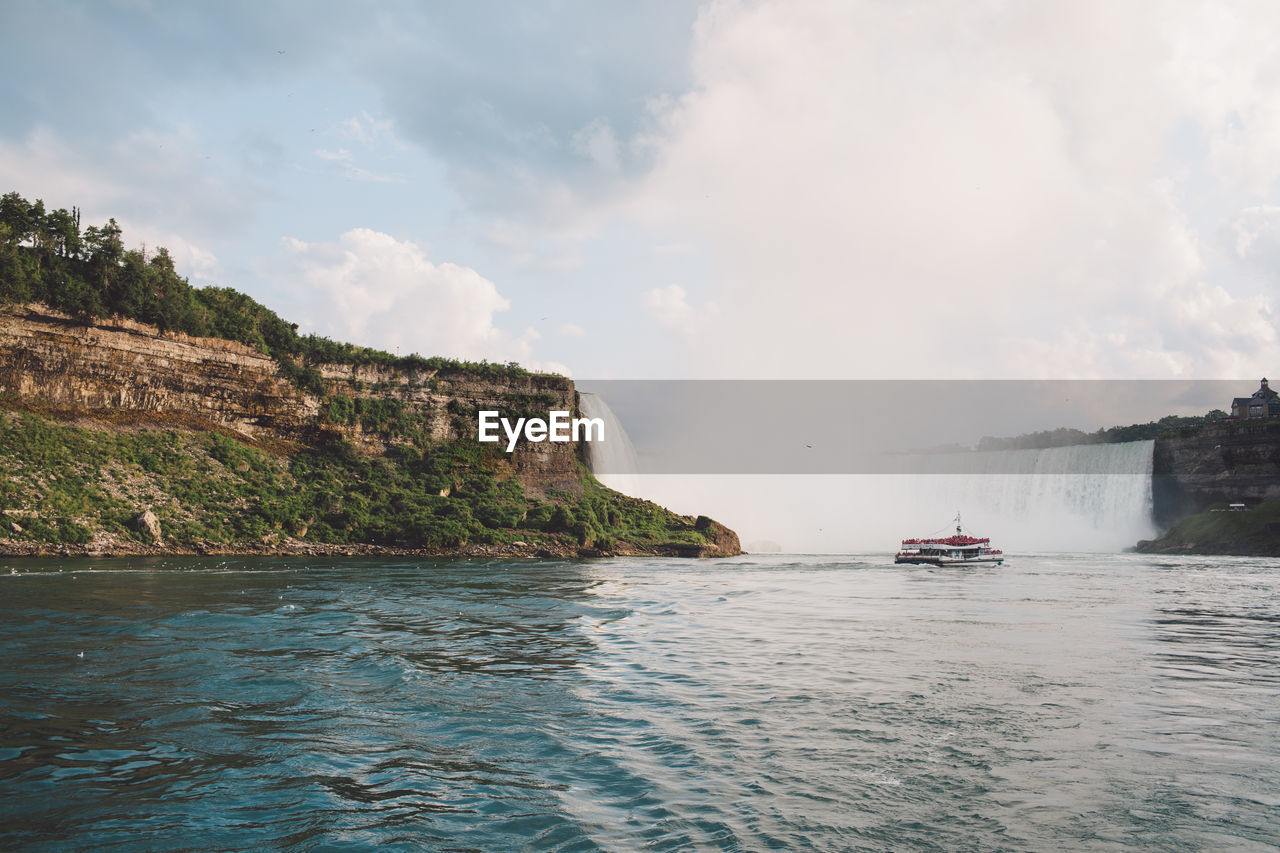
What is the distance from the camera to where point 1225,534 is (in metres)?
68.9

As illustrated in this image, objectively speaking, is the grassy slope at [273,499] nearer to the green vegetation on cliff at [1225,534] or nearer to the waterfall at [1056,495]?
the waterfall at [1056,495]

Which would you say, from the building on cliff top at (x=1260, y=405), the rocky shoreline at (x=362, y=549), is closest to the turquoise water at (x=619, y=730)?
the rocky shoreline at (x=362, y=549)

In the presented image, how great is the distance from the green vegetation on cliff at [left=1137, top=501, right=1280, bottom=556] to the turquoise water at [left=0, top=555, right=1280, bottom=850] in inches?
2185

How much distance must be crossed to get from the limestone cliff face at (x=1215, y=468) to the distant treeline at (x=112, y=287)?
8738 centimetres

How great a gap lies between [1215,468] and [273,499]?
8912cm

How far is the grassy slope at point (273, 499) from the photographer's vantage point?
138ft

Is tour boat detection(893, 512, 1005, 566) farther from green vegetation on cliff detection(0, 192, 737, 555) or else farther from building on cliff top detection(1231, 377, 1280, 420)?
building on cliff top detection(1231, 377, 1280, 420)

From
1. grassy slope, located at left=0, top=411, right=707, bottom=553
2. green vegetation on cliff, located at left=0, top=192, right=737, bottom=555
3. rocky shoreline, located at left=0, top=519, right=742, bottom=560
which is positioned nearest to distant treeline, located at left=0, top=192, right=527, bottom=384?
green vegetation on cliff, located at left=0, top=192, right=737, bottom=555

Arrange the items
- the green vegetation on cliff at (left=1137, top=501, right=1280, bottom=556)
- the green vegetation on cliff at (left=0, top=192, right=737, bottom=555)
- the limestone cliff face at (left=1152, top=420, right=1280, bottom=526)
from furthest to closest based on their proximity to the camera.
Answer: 1. the limestone cliff face at (left=1152, top=420, right=1280, bottom=526)
2. the green vegetation on cliff at (left=1137, top=501, right=1280, bottom=556)
3. the green vegetation on cliff at (left=0, top=192, right=737, bottom=555)

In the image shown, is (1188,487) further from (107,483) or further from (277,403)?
(107,483)

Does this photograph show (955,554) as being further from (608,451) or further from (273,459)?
(273,459)

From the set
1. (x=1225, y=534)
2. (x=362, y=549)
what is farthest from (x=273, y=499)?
(x=1225, y=534)

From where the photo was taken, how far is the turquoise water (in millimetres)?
6973

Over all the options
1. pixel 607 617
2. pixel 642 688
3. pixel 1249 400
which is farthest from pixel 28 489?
pixel 1249 400
